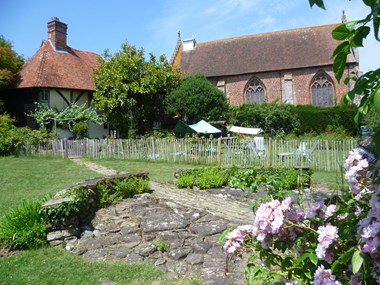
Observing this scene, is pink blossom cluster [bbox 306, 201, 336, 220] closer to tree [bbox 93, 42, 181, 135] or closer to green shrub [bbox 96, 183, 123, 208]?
green shrub [bbox 96, 183, 123, 208]

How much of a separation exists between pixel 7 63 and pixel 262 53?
78.0 ft

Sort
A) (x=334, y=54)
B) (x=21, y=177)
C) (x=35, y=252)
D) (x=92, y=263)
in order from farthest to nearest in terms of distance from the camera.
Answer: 1. (x=21, y=177)
2. (x=35, y=252)
3. (x=92, y=263)
4. (x=334, y=54)

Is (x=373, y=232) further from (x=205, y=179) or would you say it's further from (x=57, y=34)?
(x=57, y=34)

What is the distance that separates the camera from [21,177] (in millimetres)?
12484

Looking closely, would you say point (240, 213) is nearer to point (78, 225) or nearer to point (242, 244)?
point (78, 225)

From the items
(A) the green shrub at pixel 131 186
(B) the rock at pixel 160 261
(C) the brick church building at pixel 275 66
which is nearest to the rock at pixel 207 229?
(B) the rock at pixel 160 261

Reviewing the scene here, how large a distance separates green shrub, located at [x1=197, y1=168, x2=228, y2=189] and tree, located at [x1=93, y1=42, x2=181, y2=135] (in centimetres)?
1551

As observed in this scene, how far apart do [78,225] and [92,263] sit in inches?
63.0

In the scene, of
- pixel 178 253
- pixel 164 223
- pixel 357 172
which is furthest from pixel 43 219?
pixel 357 172

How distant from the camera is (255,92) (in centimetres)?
3644

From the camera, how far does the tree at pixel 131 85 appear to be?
24828 mm

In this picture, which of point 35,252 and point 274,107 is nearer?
point 35,252

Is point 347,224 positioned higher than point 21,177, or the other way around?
point 347,224

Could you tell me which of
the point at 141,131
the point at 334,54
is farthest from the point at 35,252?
the point at 141,131
